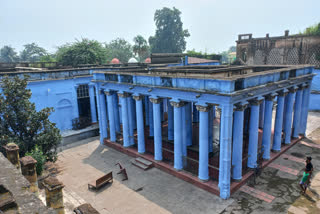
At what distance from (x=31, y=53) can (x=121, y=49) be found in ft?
121

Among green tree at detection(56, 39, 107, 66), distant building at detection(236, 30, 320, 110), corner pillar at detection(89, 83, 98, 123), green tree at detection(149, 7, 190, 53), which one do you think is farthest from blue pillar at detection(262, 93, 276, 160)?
green tree at detection(149, 7, 190, 53)

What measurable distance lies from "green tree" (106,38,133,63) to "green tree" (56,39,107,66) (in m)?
36.2

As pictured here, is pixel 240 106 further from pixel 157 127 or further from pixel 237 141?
pixel 157 127

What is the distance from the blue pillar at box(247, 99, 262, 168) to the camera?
12.5 m

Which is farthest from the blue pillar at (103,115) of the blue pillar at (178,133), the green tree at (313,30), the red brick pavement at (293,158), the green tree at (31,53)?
the green tree at (31,53)

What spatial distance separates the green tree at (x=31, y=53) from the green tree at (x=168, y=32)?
158 feet

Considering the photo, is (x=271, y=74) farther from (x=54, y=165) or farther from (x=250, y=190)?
(x=54, y=165)

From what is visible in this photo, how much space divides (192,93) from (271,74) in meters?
4.71

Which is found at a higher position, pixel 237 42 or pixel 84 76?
pixel 237 42

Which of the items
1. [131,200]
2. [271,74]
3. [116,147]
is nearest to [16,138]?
[116,147]

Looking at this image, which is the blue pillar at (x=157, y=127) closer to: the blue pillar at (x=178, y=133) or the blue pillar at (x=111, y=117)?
the blue pillar at (x=178, y=133)

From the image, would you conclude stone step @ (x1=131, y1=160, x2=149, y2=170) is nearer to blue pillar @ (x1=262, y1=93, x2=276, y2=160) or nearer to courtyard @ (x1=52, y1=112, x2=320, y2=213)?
courtyard @ (x1=52, y1=112, x2=320, y2=213)

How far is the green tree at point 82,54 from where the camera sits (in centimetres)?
3838

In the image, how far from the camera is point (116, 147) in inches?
722
